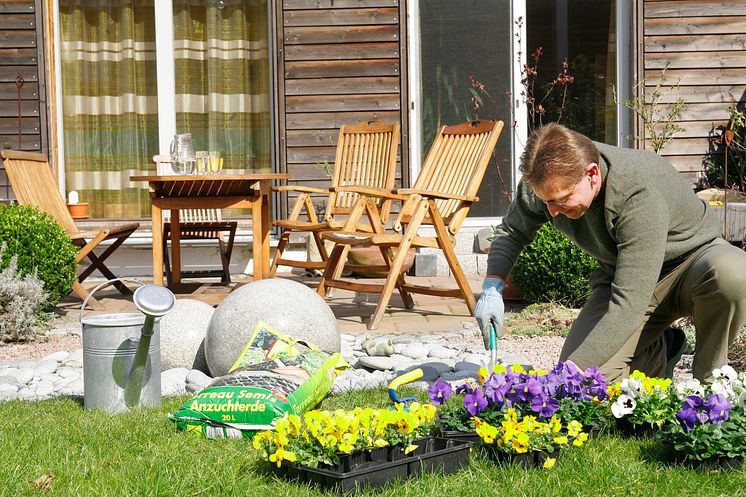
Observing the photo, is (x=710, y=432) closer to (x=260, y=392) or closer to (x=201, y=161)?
(x=260, y=392)

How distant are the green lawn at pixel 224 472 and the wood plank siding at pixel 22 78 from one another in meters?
5.45

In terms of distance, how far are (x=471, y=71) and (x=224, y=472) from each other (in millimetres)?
6177

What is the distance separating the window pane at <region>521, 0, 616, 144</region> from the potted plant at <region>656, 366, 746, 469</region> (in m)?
5.86

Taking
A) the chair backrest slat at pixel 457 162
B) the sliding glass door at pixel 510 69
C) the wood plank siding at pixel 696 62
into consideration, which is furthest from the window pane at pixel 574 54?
the chair backrest slat at pixel 457 162

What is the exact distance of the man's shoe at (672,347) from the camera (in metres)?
3.45

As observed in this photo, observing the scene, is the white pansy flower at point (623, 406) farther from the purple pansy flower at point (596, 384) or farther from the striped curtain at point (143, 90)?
the striped curtain at point (143, 90)

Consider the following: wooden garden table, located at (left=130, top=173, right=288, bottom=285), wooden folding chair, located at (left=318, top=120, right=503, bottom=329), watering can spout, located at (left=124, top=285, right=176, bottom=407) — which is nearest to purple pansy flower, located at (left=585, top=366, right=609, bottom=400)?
watering can spout, located at (left=124, top=285, right=176, bottom=407)

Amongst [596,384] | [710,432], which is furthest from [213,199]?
[710,432]

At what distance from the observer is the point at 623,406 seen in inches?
109

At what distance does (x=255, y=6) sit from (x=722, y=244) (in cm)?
604

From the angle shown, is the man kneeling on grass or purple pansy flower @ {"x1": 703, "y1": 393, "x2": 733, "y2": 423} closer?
purple pansy flower @ {"x1": 703, "y1": 393, "x2": 733, "y2": 423}

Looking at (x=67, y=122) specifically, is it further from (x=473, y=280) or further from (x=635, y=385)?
(x=635, y=385)

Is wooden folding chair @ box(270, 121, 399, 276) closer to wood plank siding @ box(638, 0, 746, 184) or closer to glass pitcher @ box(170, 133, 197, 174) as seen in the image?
glass pitcher @ box(170, 133, 197, 174)

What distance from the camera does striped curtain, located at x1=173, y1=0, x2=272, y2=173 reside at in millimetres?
8391
